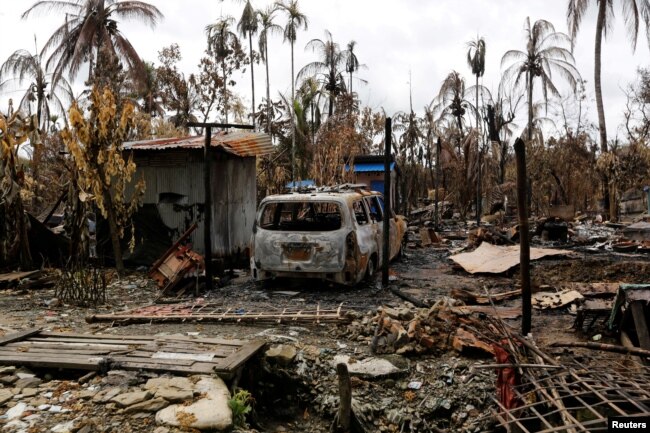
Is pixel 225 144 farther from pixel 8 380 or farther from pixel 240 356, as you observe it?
pixel 8 380

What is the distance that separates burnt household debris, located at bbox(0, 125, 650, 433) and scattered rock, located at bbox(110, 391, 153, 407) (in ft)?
0.09

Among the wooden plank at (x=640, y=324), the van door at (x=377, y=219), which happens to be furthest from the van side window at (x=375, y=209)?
the wooden plank at (x=640, y=324)

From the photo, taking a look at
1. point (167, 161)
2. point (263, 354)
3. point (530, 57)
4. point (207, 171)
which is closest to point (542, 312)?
point (263, 354)

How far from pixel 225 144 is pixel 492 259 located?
6.20m

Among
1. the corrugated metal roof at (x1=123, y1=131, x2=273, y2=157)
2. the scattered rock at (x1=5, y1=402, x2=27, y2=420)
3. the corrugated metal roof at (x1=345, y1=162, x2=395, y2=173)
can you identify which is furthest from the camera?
the corrugated metal roof at (x1=345, y1=162, x2=395, y2=173)

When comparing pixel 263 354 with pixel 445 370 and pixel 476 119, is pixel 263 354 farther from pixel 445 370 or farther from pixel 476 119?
pixel 476 119

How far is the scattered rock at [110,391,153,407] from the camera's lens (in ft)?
12.9

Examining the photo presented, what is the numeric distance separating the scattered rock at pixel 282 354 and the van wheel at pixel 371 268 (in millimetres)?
3811

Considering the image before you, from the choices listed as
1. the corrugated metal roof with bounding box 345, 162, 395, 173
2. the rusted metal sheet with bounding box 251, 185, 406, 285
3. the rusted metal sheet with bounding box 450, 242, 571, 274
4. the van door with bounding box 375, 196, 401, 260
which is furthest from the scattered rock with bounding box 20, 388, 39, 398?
the corrugated metal roof with bounding box 345, 162, 395, 173

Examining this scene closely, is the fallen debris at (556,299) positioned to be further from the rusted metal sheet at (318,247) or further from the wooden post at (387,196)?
the rusted metal sheet at (318,247)

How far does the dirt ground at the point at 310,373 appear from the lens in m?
4.25

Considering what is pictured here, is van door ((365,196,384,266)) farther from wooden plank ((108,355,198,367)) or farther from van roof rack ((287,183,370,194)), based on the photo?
wooden plank ((108,355,198,367))

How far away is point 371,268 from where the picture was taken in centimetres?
914

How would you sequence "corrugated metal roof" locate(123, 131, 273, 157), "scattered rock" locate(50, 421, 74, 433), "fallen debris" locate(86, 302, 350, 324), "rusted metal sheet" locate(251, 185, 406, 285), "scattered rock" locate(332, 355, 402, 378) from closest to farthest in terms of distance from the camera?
"scattered rock" locate(50, 421, 74, 433) < "scattered rock" locate(332, 355, 402, 378) < "fallen debris" locate(86, 302, 350, 324) < "rusted metal sheet" locate(251, 185, 406, 285) < "corrugated metal roof" locate(123, 131, 273, 157)
